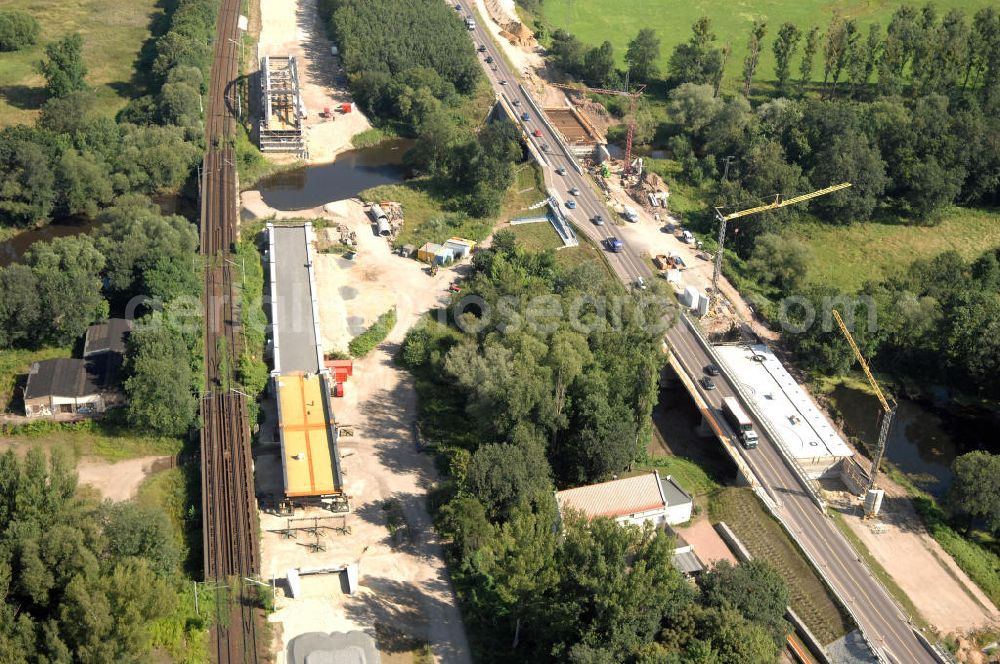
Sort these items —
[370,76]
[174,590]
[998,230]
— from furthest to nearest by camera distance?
[370,76] → [998,230] → [174,590]

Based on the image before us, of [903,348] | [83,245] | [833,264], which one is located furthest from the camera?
[833,264]

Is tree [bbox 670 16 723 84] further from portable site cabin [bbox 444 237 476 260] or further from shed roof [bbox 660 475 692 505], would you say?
shed roof [bbox 660 475 692 505]

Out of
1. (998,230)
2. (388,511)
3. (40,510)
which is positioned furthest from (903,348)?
(40,510)

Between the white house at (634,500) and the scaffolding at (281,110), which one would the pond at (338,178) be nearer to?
the scaffolding at (281,110)

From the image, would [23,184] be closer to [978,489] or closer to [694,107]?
[694,107]

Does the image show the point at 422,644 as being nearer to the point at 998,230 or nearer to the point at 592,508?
the point at 592,508

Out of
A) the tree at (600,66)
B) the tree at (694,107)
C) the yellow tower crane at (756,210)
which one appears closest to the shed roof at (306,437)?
the yellow tower crane at (756,210)

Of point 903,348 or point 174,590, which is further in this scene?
point 903,348
